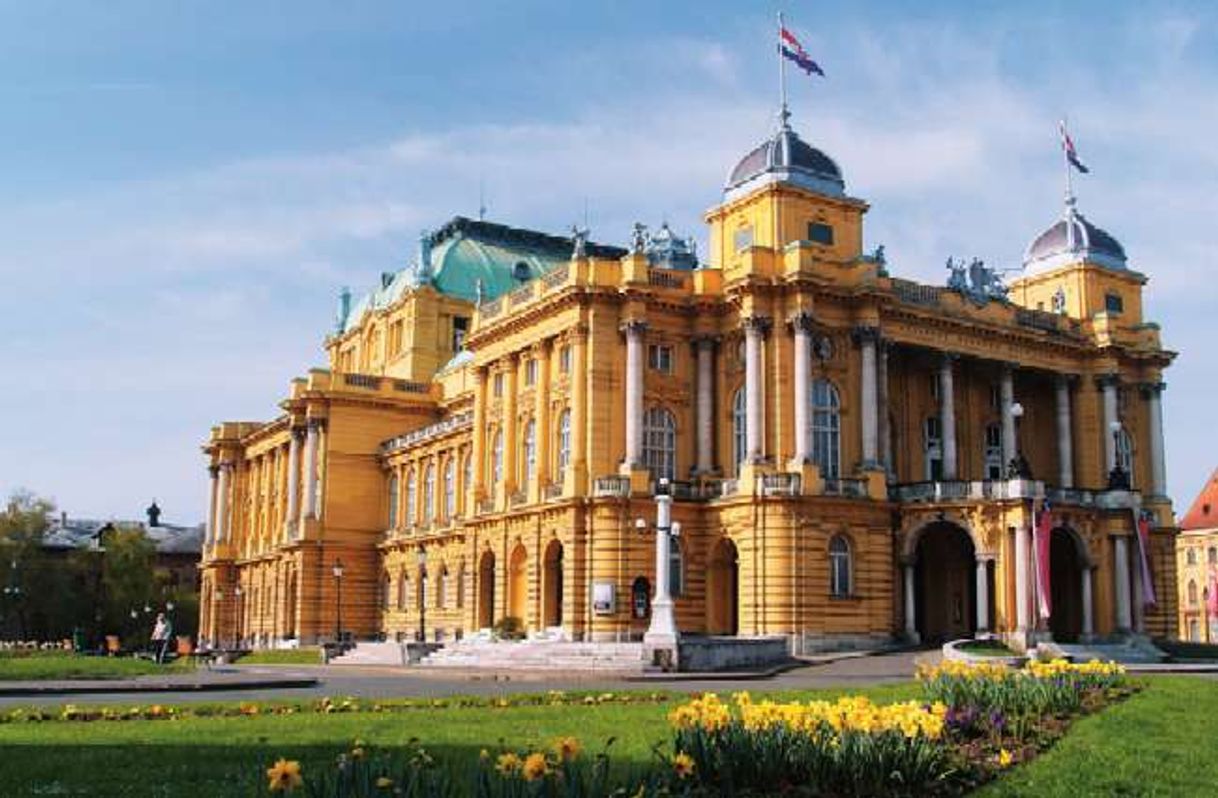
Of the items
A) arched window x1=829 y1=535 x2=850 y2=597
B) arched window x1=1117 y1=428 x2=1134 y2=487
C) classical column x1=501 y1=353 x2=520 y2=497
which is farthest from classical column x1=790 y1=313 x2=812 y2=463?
arched window x1=1117 y1=428 x2=1134 y2=487

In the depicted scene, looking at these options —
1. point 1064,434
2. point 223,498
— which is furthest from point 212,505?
point 1064,434

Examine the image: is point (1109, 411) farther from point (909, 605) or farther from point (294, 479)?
point (294, 479)

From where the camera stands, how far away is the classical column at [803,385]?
5578cm

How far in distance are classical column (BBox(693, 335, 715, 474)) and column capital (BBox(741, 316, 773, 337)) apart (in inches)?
123

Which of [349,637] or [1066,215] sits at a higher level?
[1066,215]

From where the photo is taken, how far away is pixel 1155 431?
70.5 metres

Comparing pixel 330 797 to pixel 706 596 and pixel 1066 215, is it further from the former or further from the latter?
pixel 1066 215

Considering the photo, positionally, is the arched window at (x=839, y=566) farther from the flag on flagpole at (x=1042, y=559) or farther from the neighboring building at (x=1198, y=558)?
the neighboring building at (x=1198, y=558)

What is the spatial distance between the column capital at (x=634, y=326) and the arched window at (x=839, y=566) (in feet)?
40.1

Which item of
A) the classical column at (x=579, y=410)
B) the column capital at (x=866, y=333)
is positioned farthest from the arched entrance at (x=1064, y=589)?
the classical column at (x=579, y=410)

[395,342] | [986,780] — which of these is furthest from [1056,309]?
[986,780]

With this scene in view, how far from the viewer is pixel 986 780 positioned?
14359mm

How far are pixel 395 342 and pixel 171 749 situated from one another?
77164 millimetres

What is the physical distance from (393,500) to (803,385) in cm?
3776
